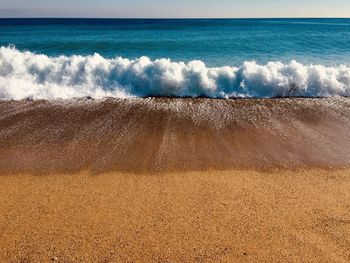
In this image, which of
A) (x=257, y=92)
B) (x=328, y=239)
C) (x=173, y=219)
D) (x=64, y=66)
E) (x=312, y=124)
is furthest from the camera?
(x=64, y=66)

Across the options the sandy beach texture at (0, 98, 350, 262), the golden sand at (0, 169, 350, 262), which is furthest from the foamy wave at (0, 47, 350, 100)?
the golden sand at (0, 169, 350, 262)

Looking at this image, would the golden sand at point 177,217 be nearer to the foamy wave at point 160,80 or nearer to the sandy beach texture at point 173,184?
the sandy beach texture at point 173,184

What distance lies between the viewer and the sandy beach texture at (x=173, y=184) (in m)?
4.86

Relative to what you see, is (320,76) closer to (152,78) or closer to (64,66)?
(152,78)

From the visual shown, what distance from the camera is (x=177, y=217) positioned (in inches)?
213

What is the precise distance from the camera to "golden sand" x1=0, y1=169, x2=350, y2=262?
4754 mm

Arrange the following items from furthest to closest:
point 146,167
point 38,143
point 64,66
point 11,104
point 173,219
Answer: point 64,66 → point 11,104 → point 38,143 → point 146,167 → point 173,219

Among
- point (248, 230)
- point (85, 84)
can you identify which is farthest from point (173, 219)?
point (85, 84)

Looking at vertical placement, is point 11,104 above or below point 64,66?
below

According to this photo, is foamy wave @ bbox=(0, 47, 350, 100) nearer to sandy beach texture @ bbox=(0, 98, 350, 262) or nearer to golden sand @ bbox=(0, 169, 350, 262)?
sandy beach texture @ bbox=(0, 98, 350, 262)

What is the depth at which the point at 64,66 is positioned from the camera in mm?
12953

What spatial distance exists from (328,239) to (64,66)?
10598 millimetres

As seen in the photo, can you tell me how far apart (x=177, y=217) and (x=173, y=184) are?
3.27ft

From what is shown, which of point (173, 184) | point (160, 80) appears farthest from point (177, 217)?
point (160, 80)
